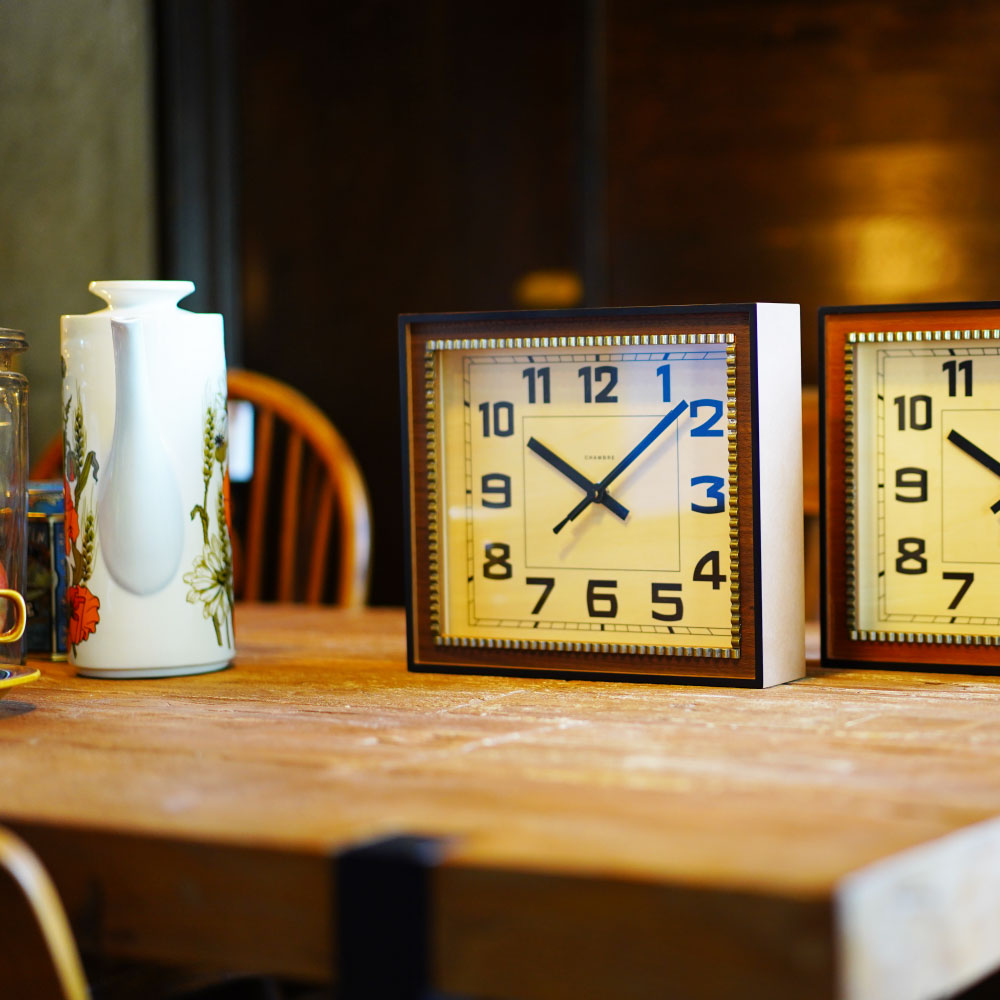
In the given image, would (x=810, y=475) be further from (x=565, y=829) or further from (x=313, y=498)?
(x=565, y=829)

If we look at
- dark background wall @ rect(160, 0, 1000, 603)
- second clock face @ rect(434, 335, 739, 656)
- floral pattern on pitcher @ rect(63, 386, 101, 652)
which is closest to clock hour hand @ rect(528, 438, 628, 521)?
second clock face @ rect(434, 335, 739, 656)

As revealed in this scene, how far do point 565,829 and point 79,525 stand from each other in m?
0.52

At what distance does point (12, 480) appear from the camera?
38.6 inches

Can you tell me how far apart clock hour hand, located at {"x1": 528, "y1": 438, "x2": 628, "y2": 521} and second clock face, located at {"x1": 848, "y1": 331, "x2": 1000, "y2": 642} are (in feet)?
0.50

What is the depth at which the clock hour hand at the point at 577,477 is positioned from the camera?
93cm

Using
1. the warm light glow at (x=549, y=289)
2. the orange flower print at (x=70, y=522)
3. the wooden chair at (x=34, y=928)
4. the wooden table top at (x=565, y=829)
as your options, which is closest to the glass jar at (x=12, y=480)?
the orange flower print at (x=70, y=522)

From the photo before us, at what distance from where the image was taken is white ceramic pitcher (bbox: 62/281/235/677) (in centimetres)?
95

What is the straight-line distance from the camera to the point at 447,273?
2.83 meters

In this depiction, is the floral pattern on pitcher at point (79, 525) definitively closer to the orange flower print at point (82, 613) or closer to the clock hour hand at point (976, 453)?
the orange flower print at point (82, 613)

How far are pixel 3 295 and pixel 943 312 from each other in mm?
2113

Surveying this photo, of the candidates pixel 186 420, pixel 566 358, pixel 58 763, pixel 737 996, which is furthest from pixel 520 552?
pixel 737 996

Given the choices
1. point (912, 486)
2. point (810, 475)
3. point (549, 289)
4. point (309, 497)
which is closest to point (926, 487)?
point (912, 486)

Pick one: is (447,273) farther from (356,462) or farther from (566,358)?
(566,358)

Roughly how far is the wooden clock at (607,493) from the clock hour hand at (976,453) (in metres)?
0.10
